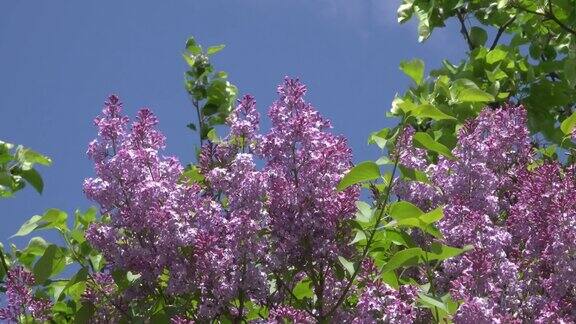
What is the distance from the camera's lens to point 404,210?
238 centimetres

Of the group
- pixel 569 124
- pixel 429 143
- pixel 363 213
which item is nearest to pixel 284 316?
pixel 363 213

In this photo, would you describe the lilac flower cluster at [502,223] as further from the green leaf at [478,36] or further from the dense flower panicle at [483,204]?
the green leaf at [478,36]

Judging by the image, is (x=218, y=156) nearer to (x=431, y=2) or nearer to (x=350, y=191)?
(x=350, y=191)

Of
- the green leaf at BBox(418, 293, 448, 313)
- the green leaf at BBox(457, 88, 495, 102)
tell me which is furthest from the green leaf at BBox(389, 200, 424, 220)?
the green leaf at BBox(457, 88, 495, 102)

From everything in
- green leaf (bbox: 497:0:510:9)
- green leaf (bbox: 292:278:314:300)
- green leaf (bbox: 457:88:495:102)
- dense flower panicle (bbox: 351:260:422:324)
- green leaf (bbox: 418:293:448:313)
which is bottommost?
dense flower panicle (bbox: 351:260:422:324)

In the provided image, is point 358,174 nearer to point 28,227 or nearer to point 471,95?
point 28,227

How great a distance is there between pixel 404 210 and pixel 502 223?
0.62 meters

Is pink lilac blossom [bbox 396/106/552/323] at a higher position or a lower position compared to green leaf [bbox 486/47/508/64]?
lower

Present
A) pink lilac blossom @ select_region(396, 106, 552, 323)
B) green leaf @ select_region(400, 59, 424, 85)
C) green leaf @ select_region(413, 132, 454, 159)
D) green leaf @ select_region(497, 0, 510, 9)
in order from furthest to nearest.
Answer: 1. green leaf @ select_region(497, 0, 510, 9)
2. green leaf @ select_region(400, 59, 424, 85)
3. green leaf @ select_region(413, 132, 454, 159)
4. pink lilac blossom @ select_region(396, 106, 552, 323)

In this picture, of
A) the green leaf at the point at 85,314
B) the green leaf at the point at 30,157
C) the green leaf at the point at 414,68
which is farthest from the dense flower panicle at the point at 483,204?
the green leaf at the point at 30,157

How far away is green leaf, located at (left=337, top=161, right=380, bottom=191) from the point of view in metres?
2.31

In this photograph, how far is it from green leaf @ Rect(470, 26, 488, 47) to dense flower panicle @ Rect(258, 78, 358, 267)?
2535 mm

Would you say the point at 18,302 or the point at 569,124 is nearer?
the point at 18,302

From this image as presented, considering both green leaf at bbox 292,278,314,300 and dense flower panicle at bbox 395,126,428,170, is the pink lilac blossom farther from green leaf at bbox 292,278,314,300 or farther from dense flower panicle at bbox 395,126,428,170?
green leaf at bbox 292,278,314,300
